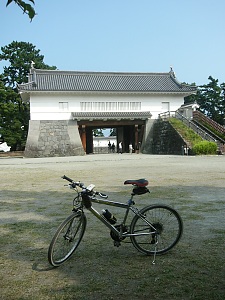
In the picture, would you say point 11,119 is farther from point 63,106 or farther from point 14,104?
point 63,106

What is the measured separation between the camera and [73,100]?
3241cm

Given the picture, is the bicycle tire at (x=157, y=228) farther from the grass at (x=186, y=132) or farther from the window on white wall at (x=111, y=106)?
the window on white wall at (x=111, y=106)

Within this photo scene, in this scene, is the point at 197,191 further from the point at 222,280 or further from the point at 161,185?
the point at 222,280

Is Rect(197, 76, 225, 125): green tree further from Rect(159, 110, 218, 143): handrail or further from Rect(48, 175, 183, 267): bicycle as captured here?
Rect(48, 175, 183, 267): bicycle

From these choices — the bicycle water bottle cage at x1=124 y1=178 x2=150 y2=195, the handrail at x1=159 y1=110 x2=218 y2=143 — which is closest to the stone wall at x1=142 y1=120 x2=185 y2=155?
the handrail at x1=159 y1=110 x2=218 y2=143

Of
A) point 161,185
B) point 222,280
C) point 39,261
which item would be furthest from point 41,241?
point 161,185

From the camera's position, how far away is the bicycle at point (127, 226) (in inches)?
132

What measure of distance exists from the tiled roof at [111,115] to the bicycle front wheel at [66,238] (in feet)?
94.5

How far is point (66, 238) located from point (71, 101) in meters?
29.7

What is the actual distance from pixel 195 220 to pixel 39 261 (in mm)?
2606

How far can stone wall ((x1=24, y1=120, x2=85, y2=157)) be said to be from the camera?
31.6 meters

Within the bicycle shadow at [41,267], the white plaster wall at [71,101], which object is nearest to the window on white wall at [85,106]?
the white plaster wall at [71,101]

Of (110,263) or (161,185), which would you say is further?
(161,185)

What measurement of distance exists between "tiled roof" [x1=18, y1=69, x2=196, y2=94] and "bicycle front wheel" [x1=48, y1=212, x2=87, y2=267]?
28.6 meters
